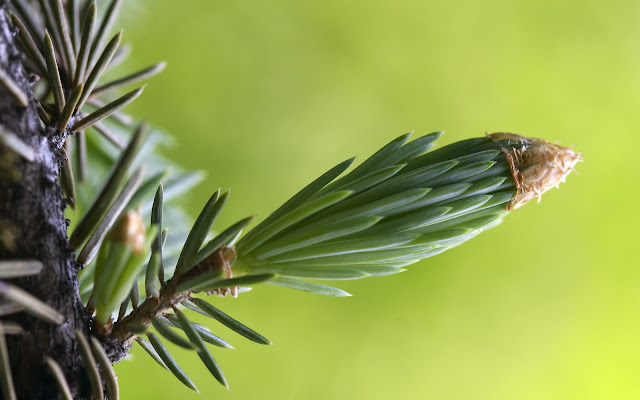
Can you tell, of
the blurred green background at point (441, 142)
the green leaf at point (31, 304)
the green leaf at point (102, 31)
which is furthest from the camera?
the blurred green background at point (441, 142)

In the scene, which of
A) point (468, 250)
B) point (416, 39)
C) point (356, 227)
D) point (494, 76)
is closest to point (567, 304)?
point (468, 250)

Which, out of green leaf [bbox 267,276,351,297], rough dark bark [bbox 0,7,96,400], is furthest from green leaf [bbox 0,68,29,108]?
green leaf [bbox 267,276,351,297]

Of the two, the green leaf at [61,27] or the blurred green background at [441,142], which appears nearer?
the green leaf at [61,27]

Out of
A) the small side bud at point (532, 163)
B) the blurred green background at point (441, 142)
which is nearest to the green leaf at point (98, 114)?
the small side bud at point (532, 163)

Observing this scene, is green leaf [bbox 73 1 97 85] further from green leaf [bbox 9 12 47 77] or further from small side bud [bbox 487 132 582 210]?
small side bud [bbox 487 132 582 210]

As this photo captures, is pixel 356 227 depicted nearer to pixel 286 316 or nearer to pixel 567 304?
pixel 286 316

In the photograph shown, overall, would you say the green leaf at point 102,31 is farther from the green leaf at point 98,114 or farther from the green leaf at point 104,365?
the green leaf at point 104,365
